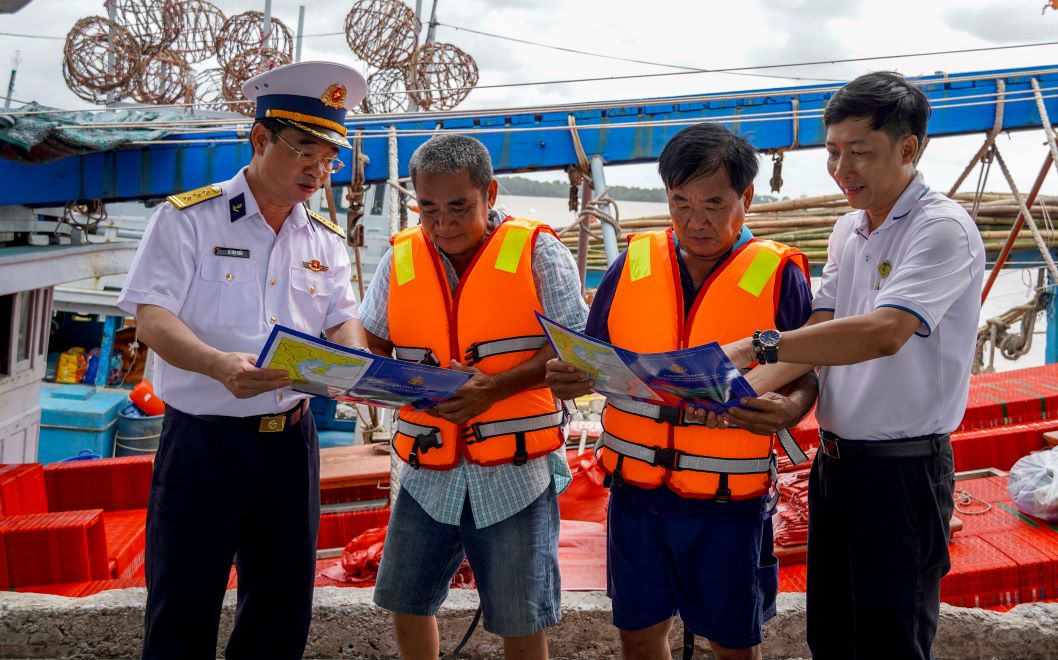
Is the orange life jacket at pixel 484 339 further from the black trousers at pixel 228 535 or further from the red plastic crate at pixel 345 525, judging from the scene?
the red plastic crate at pixel 345 525

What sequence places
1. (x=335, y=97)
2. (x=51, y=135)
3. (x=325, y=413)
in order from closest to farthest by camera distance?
(x=335, y=97)
(x=51, y=135)
(x=325, y=413)

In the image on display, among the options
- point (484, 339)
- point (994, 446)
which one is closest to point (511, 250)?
point (484, 339)

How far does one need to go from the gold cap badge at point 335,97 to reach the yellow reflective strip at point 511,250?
648 millimetres

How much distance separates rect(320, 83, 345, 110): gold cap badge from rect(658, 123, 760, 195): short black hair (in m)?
1.00

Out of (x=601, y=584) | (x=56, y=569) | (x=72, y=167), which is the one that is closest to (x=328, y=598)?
(x=601, y=584)

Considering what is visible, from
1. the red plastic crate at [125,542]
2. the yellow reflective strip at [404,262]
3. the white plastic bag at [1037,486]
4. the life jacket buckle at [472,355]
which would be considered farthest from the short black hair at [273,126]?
the white plastic bag at [1037,486]

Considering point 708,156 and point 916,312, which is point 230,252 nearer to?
point 708,156

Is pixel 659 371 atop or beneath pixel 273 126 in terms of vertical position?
beneath

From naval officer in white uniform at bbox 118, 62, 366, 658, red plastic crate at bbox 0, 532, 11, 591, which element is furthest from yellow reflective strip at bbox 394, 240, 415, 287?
A: red plastic crate at bbox 0, 532, 11, 591

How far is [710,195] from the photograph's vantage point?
2188 millimetres

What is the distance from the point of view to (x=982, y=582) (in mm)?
3504

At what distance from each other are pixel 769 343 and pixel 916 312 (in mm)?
338

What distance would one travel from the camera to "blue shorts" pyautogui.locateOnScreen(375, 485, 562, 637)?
2316 mm

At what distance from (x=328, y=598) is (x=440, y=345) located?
1.42 m
